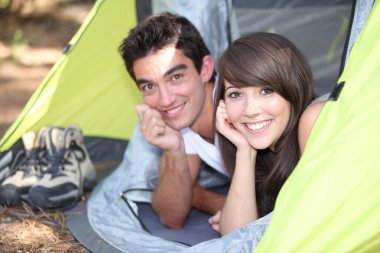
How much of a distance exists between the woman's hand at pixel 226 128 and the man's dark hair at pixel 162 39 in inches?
15.1

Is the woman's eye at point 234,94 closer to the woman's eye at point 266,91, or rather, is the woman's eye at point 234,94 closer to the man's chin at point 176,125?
the woman's eye at point 266,91

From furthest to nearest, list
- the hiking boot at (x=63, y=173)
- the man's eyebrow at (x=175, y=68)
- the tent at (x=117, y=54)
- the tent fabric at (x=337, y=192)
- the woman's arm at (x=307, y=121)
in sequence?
1. the tent at (x=117, y=54)
2. the hiking boot at (x=63, y=173)
3. the man's eyebrow at (x=175, y=68)
4. the woman's arm at (x=307, y=121)
5. the tent fabric at (x=337, y=192)

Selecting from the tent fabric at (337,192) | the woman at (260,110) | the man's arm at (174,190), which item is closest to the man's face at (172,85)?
the man's arm at (174,190)

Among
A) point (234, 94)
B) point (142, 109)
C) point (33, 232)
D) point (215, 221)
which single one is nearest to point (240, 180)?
point (234, 94)

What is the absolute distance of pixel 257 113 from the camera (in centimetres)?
169

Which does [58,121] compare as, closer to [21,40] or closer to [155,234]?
[155,234]

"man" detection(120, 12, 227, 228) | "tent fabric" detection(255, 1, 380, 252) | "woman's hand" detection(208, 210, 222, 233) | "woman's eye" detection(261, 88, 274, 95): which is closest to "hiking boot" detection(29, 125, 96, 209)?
"man" detection(120, 12, 227, 228)

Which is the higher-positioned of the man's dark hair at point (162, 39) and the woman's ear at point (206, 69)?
the man's dark hair at point (162, 39)

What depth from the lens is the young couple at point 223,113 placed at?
167 centimetres

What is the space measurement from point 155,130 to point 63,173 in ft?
1.77

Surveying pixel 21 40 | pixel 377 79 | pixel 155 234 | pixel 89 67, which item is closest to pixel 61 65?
pixel 89 67

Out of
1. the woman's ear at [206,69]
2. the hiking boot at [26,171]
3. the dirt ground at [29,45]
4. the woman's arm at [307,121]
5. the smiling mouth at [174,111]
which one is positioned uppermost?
the woman's arm at [307,121]

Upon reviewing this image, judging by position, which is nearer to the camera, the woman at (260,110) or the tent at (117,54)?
the woman at (260,110)

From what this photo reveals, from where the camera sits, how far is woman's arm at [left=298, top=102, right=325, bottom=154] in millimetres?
1588
